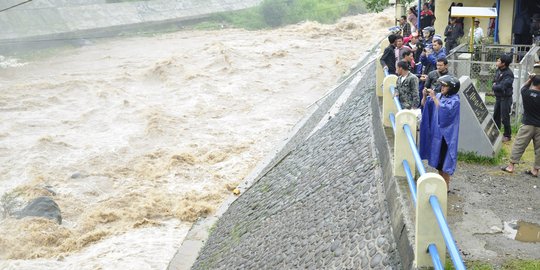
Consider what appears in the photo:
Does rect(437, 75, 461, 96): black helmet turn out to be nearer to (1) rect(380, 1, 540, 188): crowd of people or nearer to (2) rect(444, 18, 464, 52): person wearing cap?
(1) rect(380, 1, 540, 188): crowd of people

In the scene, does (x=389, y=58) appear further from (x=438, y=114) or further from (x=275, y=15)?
(x=275, y=15)

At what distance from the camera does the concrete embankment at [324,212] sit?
6.06 m

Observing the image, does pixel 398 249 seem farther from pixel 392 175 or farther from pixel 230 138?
pixel 230 138

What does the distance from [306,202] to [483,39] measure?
8.52 m

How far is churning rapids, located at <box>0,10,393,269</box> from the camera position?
12.1 meters

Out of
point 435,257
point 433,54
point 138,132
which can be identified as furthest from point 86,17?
point 435,257

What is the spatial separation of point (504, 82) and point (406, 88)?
2.56 m

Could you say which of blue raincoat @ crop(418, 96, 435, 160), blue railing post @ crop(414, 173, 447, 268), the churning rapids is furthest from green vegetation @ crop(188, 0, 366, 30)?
blue railing post @ crop(414, 173, 447, 268)

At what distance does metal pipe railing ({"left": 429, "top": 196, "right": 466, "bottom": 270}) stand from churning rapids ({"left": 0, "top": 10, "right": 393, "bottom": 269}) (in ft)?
23.9

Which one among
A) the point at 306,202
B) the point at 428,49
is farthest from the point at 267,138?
the point at 306,202

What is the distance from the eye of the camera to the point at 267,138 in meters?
18.7

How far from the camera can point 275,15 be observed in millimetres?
47625

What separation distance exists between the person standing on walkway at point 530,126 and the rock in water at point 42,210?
916 centimetres

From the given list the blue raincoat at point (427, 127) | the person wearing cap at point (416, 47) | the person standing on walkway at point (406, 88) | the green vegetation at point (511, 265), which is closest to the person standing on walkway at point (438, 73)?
the person standing on walkway at point (406, 88)
